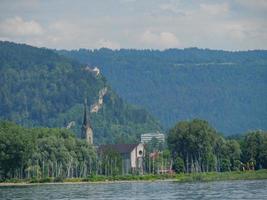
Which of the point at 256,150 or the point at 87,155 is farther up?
the point at 256,150

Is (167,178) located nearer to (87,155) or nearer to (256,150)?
(87,155)

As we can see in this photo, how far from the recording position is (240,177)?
526 ft

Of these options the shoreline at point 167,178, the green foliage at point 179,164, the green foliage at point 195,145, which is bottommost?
the shoreline at point 167,178

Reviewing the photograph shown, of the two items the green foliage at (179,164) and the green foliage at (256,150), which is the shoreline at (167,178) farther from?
the green foliage at (256,150)

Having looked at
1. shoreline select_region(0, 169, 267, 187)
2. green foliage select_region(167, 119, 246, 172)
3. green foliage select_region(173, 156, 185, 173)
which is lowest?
shoreline select_region(0, 169, 267, 187)

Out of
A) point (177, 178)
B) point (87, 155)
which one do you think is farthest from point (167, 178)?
point (87, 155)

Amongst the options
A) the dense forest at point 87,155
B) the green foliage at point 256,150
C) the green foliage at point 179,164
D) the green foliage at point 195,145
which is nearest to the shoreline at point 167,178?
the dense forest at point 87,155

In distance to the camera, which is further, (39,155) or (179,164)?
(179,164)

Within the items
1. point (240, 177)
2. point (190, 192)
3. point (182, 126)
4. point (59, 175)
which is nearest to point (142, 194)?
point (190, 192)

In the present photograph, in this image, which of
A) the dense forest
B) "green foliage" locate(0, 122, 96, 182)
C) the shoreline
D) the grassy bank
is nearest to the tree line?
the dense forest

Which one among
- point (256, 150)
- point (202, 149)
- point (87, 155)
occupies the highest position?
point (202, 149)

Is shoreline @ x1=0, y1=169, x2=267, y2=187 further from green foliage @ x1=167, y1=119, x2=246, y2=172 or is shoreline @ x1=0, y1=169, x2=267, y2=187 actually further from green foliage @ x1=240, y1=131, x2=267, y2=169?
green foliage @ x1=240, y1=131, x2=267, y2=169

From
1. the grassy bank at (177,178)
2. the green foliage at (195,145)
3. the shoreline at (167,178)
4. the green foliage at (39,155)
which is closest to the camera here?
the shoreline at (167,178)

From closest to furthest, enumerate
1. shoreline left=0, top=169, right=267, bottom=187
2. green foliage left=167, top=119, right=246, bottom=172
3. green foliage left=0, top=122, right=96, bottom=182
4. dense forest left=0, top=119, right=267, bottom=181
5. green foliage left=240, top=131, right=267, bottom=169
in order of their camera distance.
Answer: shoreline left=0, top=169, right=267, bottom=187
green foliage left=0, top=122, right=96, bottom=182
dense forest left=0, top=119, right=267, bottom=181
green foliage left=167, top=119, right=246, bottom=172
green foliage left=240, top=131, right=267, bottom=169
